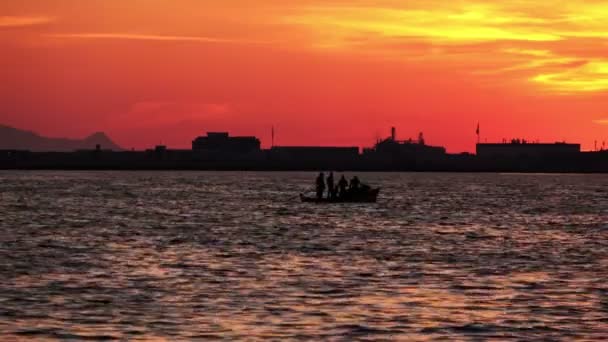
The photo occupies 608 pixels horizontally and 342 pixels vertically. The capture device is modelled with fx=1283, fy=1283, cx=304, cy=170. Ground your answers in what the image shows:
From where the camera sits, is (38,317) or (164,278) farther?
(164,278)

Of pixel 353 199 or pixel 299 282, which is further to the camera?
pixel 353 199

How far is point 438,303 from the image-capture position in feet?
94.6

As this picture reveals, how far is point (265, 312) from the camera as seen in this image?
27.3 metres

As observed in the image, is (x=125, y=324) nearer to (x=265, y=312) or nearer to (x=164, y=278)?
(x=265, y=312)

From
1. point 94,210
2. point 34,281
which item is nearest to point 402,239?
point 34,281

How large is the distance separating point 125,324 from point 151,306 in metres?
2.59

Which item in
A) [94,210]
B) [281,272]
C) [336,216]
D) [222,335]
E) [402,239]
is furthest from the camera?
[94,210]

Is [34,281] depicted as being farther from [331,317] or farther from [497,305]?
[497,305]

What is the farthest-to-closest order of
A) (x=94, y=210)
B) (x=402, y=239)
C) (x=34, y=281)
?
(x=94, y=210) < (x=402, y=239) < (x=34, y=281)

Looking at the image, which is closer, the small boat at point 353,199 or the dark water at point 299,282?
the dark water at point 299,282

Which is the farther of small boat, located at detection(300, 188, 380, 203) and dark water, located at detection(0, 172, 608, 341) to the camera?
small boat, located at detection(300, 188, 380, 203)

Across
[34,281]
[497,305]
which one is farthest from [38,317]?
[497,305]

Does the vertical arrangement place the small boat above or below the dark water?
above

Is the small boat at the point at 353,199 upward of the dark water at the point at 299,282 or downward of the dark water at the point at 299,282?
upward
